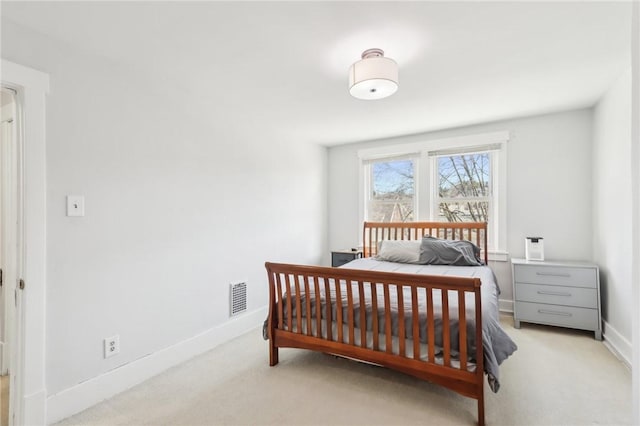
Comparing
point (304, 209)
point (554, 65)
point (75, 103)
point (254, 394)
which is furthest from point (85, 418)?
point (554, 65)

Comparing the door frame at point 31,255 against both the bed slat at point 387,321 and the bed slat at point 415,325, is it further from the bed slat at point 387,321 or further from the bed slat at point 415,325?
the bed slat at point 415,325

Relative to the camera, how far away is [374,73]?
1965 millimetres

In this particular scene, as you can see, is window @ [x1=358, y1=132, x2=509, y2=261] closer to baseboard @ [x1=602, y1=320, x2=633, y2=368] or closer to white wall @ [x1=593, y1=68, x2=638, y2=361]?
white wall @ [x1=593, y1=68, x2=638, y2=361]

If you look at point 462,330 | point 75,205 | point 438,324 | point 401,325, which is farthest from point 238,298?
point 462,330

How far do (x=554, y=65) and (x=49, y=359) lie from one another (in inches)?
152

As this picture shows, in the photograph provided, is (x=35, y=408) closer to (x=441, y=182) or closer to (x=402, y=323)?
(x=402, y=323)

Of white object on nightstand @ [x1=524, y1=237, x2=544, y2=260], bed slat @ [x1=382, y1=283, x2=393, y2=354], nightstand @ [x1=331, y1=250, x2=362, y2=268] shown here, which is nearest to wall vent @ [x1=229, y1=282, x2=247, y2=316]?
nightstand @ [x1=331, y1=250, x2=362, y2=268]

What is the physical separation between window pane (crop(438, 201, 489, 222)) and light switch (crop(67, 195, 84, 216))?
3.74m

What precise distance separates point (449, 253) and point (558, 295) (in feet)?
3.48

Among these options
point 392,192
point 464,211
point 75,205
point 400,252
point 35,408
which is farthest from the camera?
point 392,192

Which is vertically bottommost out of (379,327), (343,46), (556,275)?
(379,327)

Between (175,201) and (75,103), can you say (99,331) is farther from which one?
(75,103)

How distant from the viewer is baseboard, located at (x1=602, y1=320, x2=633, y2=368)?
7.85 feet

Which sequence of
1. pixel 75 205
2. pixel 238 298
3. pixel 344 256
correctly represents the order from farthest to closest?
pixel 344 256 → pixel 238 298 → pixel 75 205
